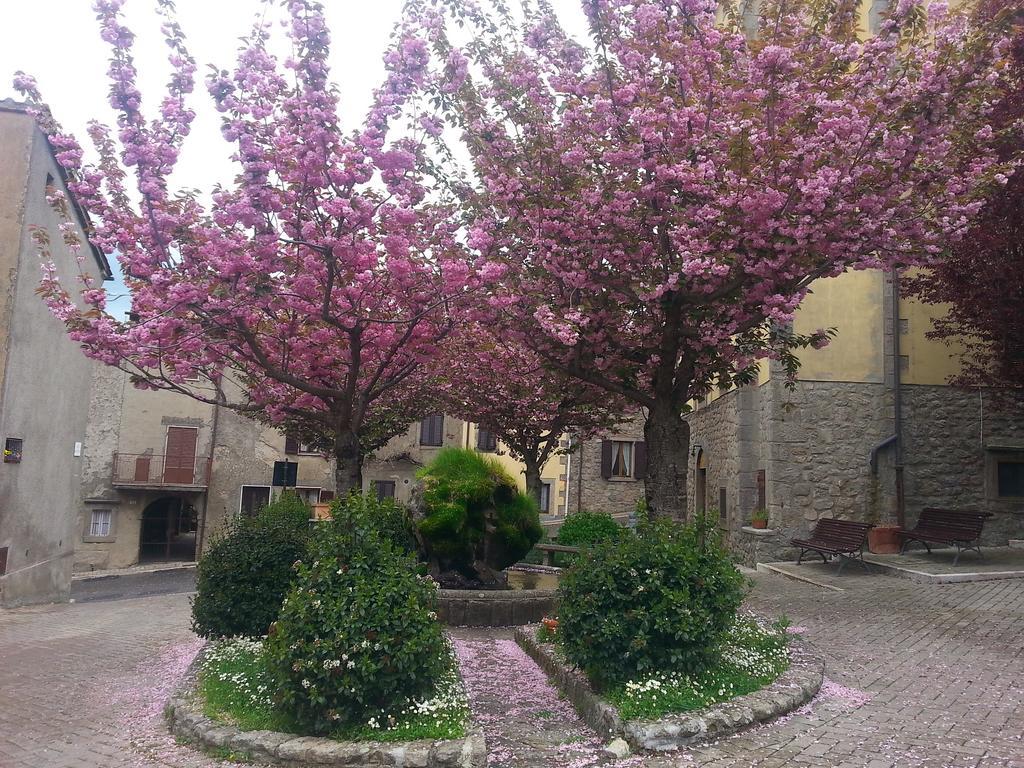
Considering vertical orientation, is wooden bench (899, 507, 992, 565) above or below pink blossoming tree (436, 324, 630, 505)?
below

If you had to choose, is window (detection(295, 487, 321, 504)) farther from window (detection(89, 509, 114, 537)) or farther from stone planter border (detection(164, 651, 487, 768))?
stone planter border (detection(164, 651, 487, 768))

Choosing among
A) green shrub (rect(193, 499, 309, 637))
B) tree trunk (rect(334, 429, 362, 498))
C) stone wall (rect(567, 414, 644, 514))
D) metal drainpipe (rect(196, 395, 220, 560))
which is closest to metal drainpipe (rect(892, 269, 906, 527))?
tree trunk (rect(334, 429, 362, 498))

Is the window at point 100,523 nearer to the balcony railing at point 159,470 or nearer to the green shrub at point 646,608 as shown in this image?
the balcony railing at point 159,470

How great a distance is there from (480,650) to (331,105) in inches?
219

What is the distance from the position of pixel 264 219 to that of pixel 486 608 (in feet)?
16.4

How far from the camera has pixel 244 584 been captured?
685 cm

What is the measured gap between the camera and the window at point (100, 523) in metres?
27.3

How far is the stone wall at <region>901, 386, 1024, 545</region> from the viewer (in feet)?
48.2

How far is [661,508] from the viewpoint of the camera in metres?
7.70

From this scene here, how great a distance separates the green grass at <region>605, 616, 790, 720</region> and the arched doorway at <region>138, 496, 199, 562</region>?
89.8 ft

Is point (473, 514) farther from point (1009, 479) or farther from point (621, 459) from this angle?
point (621, 459)

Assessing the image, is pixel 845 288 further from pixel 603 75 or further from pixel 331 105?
pixel 331 105

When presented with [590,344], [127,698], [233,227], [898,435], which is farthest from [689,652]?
[898,435]

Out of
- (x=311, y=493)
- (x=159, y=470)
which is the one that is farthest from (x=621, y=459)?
(x=159, y=470)
